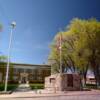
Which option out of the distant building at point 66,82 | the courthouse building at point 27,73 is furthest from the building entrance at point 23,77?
the distant building at point 66,82

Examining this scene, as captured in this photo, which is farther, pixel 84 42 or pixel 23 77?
pixel 23 77

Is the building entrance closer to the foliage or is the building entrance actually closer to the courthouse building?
the courthouse building

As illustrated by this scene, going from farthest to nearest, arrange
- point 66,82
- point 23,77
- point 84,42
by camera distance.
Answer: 1. point 23,77
2. point 84,42
3. point 66,82

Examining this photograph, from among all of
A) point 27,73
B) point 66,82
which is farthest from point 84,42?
point 27,73

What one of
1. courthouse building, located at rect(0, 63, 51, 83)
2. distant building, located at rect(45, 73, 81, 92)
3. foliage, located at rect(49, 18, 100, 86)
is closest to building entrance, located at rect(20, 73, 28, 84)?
courthouse building, located at rect(0, 63, 51, 83)

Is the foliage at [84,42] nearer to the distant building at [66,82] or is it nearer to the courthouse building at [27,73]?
the distant building at [66,82]

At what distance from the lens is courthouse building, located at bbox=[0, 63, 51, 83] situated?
6512cm

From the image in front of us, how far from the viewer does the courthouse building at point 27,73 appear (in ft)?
214

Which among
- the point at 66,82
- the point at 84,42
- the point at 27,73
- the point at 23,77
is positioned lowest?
the point at 66,82

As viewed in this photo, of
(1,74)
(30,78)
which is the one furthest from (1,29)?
(30,78)

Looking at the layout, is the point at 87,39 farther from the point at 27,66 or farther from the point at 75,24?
the point at 27,66

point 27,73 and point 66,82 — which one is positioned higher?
point 27,73

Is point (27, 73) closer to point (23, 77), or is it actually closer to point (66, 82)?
point (23, 77)

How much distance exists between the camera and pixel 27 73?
66.4m
